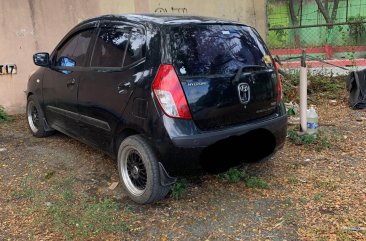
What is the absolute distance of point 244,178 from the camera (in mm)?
4074

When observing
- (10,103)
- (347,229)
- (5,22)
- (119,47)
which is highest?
(5,22)

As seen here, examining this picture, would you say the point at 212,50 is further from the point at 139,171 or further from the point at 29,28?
the point at 29,28

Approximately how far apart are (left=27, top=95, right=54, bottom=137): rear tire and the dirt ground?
0.55 meters

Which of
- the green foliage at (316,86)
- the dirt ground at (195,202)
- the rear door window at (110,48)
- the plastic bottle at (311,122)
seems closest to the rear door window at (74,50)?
the rear door window at (110,48)

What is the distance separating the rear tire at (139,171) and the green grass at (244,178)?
29.7 inches

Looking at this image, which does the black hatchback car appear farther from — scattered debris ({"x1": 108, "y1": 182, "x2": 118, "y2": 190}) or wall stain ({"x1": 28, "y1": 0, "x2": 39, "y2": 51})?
wall stain ({"x1": 28, "y1": 0, "x2": 39, "y2": 51})

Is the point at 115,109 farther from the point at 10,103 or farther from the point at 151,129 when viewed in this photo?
the point at 10,103

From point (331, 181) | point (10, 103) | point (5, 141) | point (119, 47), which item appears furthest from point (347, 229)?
point (10, 103)

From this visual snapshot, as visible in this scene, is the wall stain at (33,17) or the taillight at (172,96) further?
the wall stain at (33,17)

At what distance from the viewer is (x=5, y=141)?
18.7 feet

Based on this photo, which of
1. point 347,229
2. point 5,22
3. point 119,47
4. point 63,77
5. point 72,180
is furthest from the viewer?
point 5,22

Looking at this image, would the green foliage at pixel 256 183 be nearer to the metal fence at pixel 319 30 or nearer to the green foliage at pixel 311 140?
the green foliage at pixel 311 140

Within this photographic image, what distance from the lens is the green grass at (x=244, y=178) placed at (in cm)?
396

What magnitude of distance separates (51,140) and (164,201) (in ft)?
8.32
